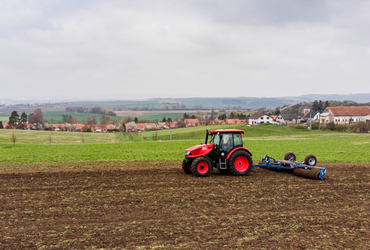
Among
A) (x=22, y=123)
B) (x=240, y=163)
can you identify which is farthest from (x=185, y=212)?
(x=22, y=123)

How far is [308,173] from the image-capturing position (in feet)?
42.4

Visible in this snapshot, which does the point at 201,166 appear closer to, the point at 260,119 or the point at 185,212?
the point at 185,212

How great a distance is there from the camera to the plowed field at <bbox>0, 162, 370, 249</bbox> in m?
6.66

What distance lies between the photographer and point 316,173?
12.6 metres

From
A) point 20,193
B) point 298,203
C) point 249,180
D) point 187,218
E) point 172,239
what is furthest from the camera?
point 249,180

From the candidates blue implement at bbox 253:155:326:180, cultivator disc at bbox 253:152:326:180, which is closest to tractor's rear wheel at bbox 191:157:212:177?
cultivator disc at bbox 253:152:326:180

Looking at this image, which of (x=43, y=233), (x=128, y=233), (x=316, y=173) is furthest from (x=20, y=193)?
(x=316, y=173)

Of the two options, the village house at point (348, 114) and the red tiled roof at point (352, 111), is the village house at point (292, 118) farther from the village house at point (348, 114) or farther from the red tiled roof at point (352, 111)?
the red tiled roof at point (352, 111)

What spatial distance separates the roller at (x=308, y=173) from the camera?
12652 mm

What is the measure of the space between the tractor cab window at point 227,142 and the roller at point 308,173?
3.28 m

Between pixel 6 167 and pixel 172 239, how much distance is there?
48.8 ft

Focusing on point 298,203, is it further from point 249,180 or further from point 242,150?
point 242,150

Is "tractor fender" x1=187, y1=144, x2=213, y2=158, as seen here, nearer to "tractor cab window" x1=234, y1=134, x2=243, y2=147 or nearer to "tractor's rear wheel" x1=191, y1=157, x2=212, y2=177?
"tractor's rear wheel" x1=191, y1=157, x2=212, y2=177

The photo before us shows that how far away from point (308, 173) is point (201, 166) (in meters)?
4.77
